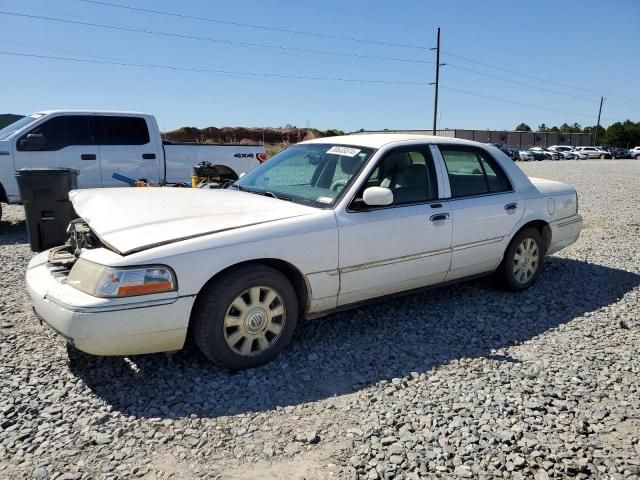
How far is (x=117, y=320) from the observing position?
116 inches

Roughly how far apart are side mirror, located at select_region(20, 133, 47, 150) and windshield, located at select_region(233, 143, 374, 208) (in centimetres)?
494

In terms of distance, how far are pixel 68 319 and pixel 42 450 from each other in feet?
2.38

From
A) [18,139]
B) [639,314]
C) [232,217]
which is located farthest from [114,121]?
[639,314]

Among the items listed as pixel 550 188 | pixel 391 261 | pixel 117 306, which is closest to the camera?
pixel 117 306

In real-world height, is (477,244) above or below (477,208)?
below

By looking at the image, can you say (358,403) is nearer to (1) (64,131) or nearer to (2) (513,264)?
(2) (513,264)

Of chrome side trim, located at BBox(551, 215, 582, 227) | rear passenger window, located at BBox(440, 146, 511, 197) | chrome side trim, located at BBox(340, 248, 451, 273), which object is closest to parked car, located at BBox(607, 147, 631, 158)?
chrome side trim, located at BBox(551, 215, 582, 227)

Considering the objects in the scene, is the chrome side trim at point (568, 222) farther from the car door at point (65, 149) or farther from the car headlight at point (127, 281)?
the car door at point (65, 149)

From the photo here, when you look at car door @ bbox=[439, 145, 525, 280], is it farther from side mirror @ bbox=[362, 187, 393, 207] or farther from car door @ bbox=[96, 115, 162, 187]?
car door @ bbox=[96, 115, 162, 187]

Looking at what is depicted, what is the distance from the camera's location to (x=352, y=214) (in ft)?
12.3

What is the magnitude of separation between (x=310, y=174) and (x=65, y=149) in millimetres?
5817

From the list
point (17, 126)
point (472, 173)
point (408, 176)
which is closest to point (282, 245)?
point (408, 176)

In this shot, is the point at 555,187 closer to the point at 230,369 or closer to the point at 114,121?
the point at 230,369

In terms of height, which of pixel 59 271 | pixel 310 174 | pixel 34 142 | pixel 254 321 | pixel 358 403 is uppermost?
pixel 34 142
